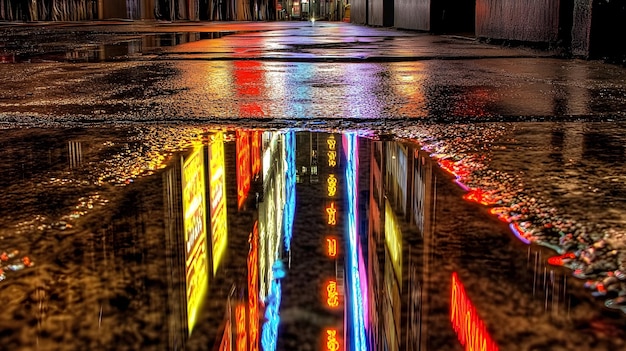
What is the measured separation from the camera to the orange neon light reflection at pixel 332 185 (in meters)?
1.00

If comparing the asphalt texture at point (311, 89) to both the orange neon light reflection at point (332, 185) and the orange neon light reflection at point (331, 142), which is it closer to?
the orange neon light reflection at point (331, 142)

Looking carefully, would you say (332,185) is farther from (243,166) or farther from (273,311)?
(273,311)

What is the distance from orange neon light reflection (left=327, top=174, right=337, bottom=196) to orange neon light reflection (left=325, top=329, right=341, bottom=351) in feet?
1.51

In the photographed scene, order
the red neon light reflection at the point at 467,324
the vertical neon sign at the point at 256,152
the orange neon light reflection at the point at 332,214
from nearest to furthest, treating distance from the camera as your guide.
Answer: the red neon light reflection at the point at 467,324
the orange neon light reflection at the point at 332,214
the vertical neon sign at the point at 256,152

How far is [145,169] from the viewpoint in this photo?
1.14 m

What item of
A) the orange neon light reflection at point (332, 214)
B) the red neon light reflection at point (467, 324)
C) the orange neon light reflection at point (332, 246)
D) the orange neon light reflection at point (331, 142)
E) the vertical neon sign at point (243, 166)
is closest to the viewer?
the red neon light reflection at point (467, 324)

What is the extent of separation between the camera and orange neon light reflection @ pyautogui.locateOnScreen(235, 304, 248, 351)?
532mm

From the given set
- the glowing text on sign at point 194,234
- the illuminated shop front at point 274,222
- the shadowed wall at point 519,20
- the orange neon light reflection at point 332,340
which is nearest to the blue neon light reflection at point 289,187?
the illuminated shop front at point 274,222

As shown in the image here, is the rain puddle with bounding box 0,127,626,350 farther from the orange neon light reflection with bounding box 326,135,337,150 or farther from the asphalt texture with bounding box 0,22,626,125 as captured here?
the asphalt texture with bounding box 0,22,626,125

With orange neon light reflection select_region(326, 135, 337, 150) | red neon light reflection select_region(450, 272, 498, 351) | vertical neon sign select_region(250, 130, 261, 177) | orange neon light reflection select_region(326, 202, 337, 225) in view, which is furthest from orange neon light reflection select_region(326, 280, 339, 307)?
orange neon light reflection select_region(326, 135, 337, 150)

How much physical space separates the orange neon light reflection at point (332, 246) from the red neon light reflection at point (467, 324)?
0.16 m

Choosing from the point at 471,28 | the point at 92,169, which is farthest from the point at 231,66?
the point at 471,28

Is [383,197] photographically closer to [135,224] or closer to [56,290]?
[135,224]

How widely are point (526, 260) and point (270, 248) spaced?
29 centimetres
